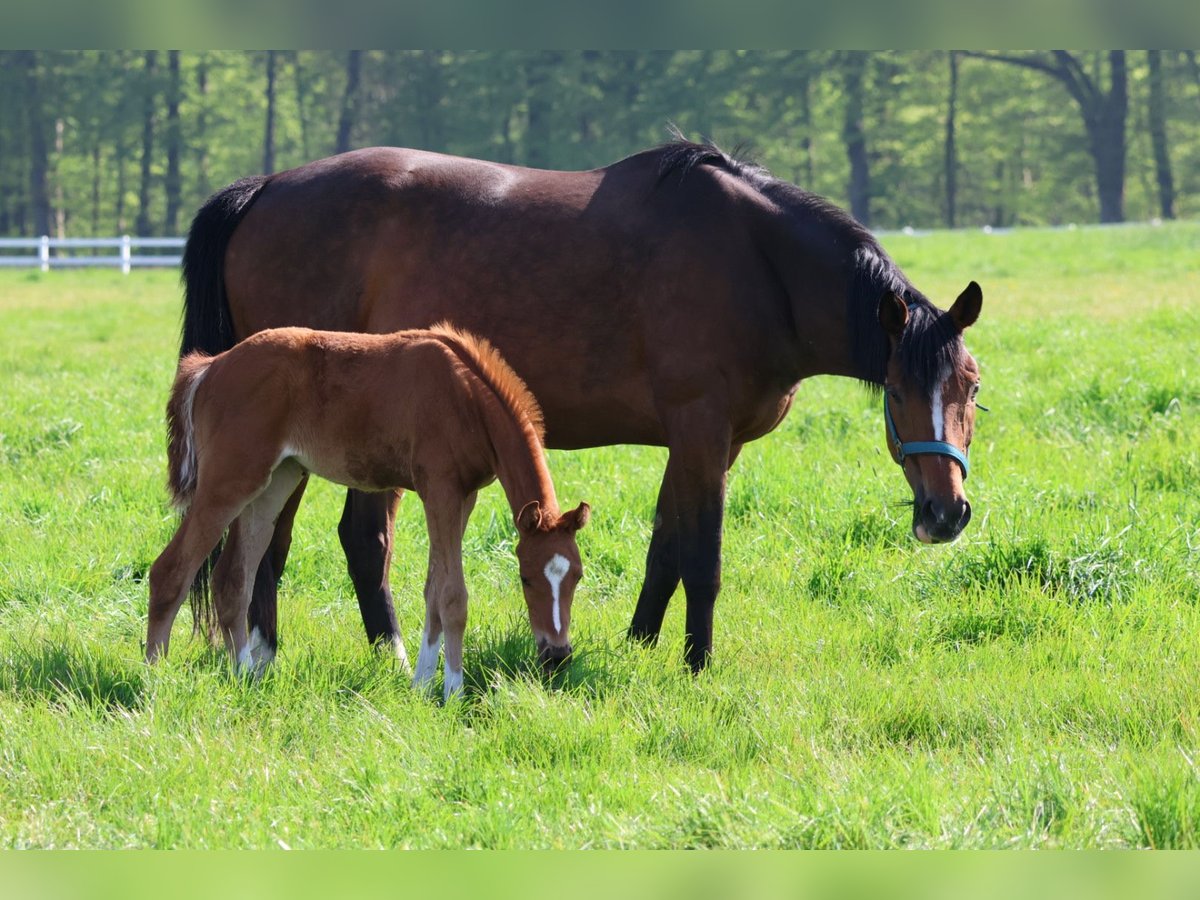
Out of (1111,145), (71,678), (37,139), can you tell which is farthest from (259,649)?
(1111,145)

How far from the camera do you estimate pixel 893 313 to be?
16.3 feet

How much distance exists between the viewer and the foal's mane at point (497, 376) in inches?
191

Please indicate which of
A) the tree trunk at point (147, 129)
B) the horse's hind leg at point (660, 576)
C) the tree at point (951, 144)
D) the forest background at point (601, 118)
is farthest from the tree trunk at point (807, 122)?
the horse's hind leg at point (660, 576)

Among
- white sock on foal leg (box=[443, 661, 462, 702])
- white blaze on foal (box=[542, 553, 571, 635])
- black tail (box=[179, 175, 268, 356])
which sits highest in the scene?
black tail (box=[179, 175, 268, 356])

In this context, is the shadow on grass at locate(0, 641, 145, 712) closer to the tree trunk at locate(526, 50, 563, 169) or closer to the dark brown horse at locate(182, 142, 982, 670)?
the dark brown horse at locate(182, 142, 982, 670)

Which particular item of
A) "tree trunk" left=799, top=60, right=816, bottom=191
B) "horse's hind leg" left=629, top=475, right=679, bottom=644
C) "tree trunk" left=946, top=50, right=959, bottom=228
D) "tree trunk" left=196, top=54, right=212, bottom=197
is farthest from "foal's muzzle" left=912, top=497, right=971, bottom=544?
"tree trunk" left=946, top=50, right=959, bottom=228

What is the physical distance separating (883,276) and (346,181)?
2.55 meters

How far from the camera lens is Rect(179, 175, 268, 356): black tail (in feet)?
19.9

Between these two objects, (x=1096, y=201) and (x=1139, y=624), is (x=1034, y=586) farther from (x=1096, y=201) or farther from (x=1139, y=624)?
(x=1096, y=201)

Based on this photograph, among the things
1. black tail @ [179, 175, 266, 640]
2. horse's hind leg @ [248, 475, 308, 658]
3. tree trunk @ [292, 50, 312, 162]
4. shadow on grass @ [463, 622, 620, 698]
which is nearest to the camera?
shadow on grass @ [463, 622, 620, 698]

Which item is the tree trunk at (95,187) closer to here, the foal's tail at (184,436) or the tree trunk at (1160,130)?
the tree trunk at (1160,130)

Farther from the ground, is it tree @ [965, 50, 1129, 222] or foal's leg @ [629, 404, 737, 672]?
tree @ [965, 50, 1129, 222]

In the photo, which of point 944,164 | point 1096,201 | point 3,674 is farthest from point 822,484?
point 1096,201

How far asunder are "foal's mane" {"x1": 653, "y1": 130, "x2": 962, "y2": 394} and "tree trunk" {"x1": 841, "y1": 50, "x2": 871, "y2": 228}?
41.3 m
